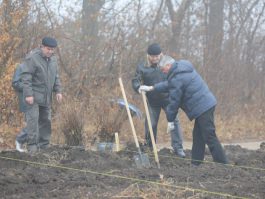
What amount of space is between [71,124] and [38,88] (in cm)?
142

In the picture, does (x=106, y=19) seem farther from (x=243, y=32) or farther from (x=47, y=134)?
(x=47, y=134)

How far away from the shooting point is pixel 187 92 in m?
8.15

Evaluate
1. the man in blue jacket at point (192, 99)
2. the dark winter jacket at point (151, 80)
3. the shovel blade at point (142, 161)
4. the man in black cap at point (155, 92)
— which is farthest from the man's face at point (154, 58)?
the shovel blade at point (142, 161)

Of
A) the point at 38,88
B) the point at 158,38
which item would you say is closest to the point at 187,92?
the point at 38,88

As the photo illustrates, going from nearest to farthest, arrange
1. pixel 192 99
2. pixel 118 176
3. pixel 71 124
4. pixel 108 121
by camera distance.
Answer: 1. pixel 118 176
2. pixel 192 99
3. pixel 71 124
4. pixel 108 121

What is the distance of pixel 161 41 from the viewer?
16.8 m

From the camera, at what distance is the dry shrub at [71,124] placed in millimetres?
10531

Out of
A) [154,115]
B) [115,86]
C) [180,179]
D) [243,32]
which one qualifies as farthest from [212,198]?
[243,32]

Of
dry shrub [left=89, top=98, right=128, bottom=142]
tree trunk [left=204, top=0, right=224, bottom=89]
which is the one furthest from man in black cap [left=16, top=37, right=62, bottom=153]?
tree trunk [left=204, top=0, right=224, bottom=89]

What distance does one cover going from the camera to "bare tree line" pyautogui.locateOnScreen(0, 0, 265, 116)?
561 inches

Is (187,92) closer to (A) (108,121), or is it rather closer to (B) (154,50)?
(B) (154,50)

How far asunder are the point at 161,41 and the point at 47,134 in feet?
25.5

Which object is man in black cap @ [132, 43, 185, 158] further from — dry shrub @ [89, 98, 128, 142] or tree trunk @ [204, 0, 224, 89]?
tree trunk @ [204, 0, 224, 89]

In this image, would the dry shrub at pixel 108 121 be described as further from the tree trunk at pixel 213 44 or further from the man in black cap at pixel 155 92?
the tree trunk at pixel 213 44
